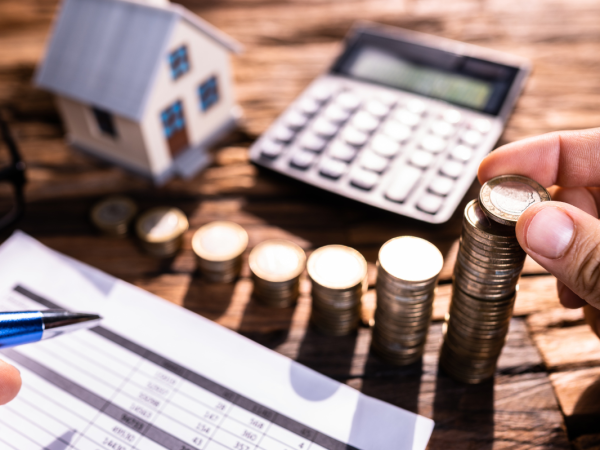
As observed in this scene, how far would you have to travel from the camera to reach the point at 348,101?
0.85 m

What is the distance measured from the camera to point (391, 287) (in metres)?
0.53

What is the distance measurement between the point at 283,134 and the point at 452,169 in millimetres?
247

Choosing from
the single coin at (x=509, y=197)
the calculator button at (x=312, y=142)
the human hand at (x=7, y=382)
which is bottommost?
the human hand at (x=7, y=382)

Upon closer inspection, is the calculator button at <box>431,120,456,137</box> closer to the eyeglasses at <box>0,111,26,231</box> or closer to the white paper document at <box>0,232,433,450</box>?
the white paper document at <box>0,232,433,450</box>

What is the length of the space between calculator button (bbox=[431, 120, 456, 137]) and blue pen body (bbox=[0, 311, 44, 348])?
57 cm

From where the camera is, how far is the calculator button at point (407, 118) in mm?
807

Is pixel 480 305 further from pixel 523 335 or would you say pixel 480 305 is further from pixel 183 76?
pixel 183 76

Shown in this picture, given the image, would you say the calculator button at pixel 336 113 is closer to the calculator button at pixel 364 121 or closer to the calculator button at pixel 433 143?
the calculator button at pixel 364 121

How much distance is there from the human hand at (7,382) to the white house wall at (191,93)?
1.15 ft

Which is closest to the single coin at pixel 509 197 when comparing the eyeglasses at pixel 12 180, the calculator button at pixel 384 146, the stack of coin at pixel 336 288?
the stack of coin at pixel 336 288

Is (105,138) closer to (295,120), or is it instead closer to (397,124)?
(295,120)

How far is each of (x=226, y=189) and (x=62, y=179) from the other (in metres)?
0.25

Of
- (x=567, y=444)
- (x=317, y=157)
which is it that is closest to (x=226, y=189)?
(x=317, y=157)

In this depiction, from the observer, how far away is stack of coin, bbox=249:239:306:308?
2.09ft
